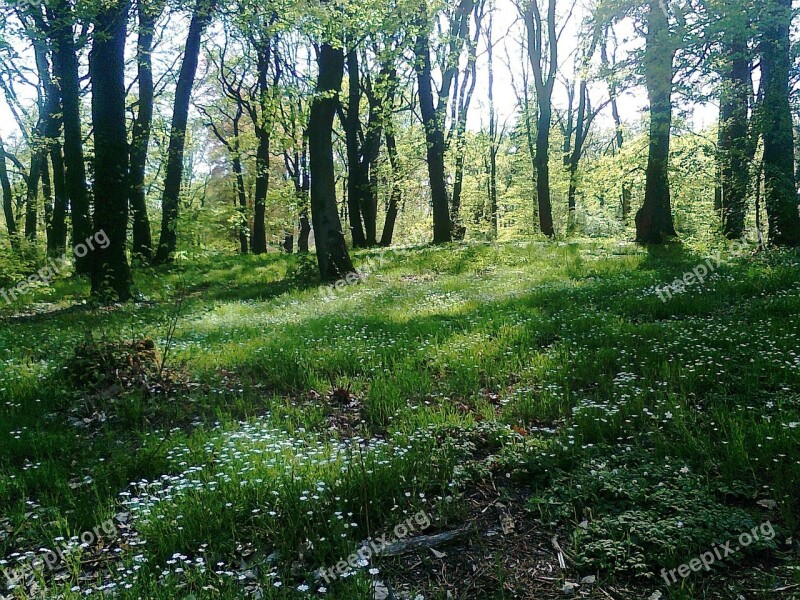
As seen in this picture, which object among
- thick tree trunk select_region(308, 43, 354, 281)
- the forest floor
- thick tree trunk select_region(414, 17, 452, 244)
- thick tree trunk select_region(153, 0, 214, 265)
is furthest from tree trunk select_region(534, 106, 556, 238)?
the forest floor

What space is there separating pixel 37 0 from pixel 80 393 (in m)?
7.49

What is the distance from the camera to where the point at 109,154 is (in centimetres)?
1152

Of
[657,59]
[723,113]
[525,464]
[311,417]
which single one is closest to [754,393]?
[525,464]

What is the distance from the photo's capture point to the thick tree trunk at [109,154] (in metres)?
11.5

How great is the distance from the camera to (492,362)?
6.82 meters

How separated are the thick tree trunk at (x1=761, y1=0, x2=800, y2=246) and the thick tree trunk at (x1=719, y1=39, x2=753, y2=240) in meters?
0.54

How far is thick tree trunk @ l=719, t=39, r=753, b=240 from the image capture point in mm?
13648

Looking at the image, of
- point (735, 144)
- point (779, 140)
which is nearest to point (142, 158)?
point (735, 144)

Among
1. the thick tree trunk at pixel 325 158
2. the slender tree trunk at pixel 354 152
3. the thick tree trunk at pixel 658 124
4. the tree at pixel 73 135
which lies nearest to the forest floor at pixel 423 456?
the thick tree trunk at pixel 325 158

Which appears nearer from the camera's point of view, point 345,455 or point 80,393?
point 345,455

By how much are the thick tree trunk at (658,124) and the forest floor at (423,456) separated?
698cm

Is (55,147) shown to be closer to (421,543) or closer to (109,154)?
(109,154)

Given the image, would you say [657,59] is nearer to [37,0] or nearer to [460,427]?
[460,427]

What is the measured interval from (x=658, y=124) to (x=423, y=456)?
14.1 meters
